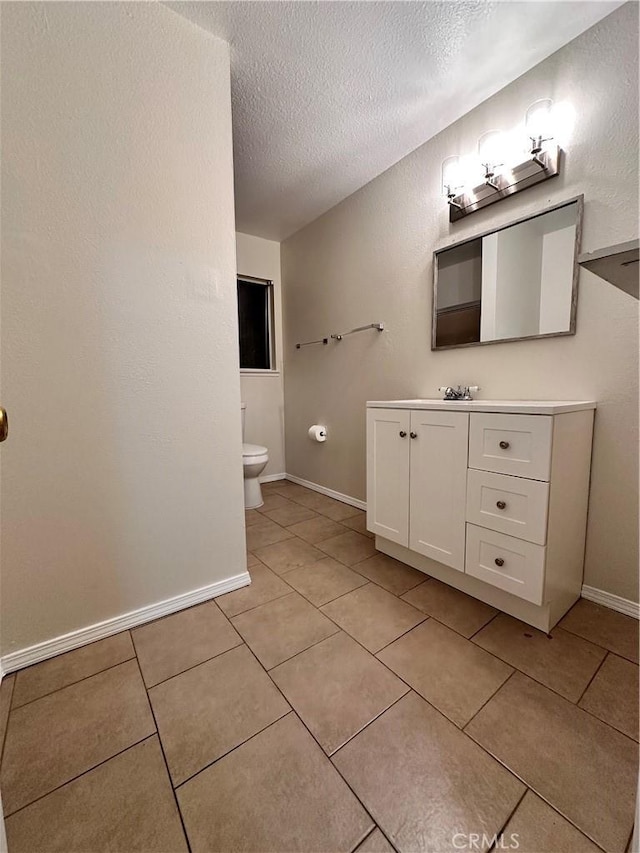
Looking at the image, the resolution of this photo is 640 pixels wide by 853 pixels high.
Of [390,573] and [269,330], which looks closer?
[390,573]

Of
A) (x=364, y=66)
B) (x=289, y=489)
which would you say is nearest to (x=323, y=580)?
(x=289, y=489)

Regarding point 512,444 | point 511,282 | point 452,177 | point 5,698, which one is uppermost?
point 452,177

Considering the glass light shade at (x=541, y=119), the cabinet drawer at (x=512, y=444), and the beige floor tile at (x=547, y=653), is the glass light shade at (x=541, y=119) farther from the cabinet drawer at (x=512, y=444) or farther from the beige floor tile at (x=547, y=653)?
the beige floor tile at (x=547, y=653)

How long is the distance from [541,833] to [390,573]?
3.18ft

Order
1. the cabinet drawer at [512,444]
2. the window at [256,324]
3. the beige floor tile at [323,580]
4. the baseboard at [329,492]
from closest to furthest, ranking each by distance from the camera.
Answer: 1. the cabinet drawer at [512,444]
2. the beige floor tile at [323,580]
3. the baseboard at [329,492]
4. the window at [256,324]

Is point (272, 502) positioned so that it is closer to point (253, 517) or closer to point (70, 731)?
point (253, 517)

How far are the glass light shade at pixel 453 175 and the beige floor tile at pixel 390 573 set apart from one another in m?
1.87

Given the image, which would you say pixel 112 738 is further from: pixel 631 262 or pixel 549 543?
pixel 631 262

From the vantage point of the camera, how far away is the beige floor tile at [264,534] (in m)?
1.97

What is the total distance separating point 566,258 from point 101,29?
1.87 m

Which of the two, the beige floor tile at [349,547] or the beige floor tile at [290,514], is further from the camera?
the beige floor tile at [290,514]

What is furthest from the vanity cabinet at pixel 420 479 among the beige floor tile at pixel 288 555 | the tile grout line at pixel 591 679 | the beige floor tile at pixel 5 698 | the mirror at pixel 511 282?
the beige floor tile at pixel 5 698

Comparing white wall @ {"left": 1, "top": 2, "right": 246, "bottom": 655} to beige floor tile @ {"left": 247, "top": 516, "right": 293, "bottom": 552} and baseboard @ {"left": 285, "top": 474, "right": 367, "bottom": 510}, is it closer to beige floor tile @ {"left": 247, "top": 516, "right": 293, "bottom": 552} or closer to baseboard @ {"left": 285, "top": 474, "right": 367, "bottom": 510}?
beige floor tile @ {"left": 247, "top": 516, "right": 293, "bottom": 552}

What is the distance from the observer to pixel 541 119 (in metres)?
1.38
